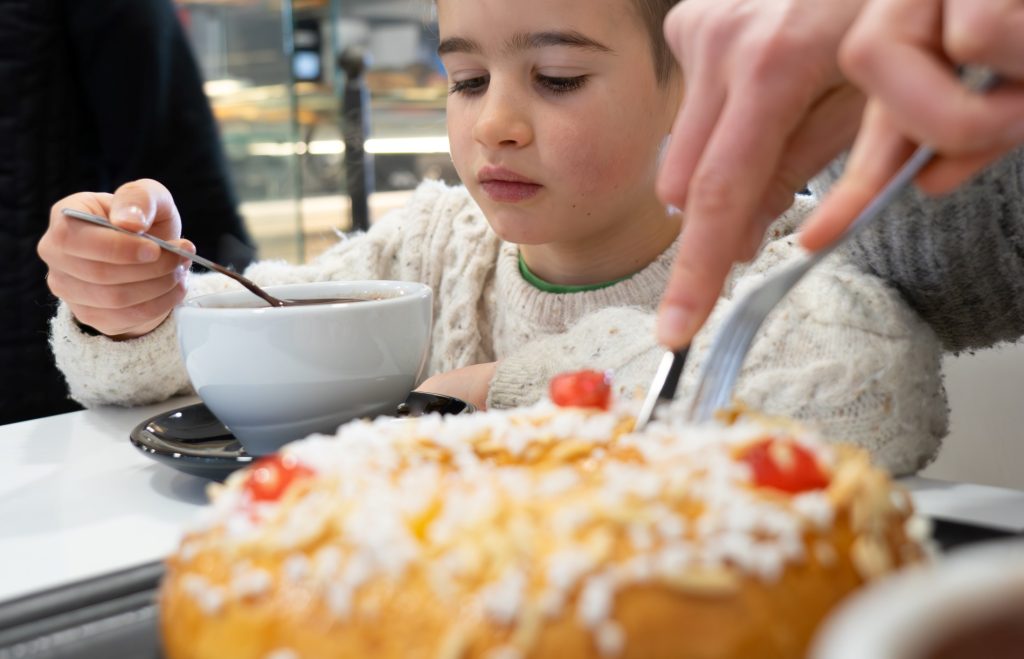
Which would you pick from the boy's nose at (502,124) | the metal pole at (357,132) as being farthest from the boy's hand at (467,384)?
the metal pole at (357,132)

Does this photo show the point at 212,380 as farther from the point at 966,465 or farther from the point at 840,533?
the point at 966,465

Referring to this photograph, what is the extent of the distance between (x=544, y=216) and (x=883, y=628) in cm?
96

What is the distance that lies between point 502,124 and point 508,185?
0.09 m

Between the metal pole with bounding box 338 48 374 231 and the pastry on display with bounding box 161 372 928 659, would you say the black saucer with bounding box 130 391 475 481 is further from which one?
the metal pole with bounding box 338 48 374 231

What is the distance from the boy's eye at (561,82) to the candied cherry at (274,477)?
2.51ft

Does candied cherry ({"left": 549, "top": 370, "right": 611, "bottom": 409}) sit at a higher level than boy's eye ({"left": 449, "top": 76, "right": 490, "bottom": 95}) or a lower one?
lower

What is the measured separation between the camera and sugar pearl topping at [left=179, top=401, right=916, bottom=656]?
0.36 meters

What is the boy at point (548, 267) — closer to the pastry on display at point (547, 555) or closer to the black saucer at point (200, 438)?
the black saucer at point (200, 438)

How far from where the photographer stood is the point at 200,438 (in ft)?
2.72

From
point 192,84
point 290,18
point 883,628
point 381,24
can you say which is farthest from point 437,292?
point 381,24

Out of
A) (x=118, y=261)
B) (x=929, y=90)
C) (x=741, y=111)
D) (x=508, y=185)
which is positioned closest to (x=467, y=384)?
(x=508, y=185)

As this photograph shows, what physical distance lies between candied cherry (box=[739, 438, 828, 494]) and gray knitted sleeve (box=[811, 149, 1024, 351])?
54cm

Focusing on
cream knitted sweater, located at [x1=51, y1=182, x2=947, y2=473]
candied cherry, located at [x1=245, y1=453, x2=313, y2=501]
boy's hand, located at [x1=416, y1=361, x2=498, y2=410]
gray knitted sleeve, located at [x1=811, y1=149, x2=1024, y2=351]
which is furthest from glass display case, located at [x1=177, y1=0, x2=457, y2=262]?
candied cherry, located at [x1=245, y1=453, x2=313, y2=501]

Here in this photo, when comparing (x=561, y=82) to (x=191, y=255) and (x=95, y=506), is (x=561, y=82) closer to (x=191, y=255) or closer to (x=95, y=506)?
(x=191, y=255)
